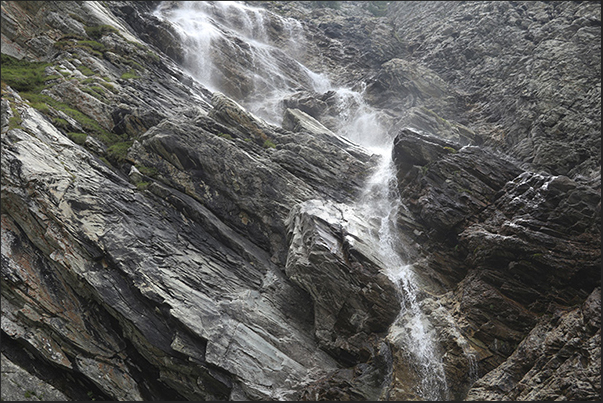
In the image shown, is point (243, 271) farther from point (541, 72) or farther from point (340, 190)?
point (541, 72)

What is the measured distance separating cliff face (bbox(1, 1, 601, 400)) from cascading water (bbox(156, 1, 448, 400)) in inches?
8.7

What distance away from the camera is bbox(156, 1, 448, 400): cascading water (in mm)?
13508

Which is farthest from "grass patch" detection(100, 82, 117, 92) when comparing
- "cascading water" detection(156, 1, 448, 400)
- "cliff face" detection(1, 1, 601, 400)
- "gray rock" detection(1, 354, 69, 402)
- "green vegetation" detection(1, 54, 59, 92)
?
"gray rock" detection(1, 354, 69, 402)

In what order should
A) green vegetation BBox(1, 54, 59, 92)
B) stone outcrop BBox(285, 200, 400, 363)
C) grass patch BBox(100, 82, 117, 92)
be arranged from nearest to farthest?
stone outcrop BBox(285, 200, 400, 363) → green vegetation BBox(1, 54, 59, 92) → grass patch BBox(100, 82, 117, 92)

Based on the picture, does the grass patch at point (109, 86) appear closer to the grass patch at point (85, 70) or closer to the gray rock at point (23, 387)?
the grass patch at point (85, 70)

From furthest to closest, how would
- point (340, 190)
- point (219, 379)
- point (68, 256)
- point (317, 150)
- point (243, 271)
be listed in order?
point (317, 150), point (340, 190), point (243, 271), point (68, 256), point (219, 379)

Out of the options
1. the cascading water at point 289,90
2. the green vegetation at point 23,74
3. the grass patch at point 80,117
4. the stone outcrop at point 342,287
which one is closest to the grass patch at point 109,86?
the green vegetation at point 23,74

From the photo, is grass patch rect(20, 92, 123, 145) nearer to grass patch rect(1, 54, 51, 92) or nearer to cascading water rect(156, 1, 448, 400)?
grass patch rect(1, 54, 51, 92)

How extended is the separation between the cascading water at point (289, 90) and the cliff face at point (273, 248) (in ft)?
0.73

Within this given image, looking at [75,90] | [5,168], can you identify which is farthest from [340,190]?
[75,90]

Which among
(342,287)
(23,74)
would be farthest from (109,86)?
(342,287)

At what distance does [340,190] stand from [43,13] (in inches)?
1124

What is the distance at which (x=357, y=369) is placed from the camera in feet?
44.0

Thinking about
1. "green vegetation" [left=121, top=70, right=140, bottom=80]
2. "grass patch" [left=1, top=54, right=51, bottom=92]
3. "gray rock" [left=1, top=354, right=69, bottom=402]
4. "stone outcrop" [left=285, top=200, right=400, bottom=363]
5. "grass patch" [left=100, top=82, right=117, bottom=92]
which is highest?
"green vegetation" [left=121, top=70, right=140, bottom=80]
